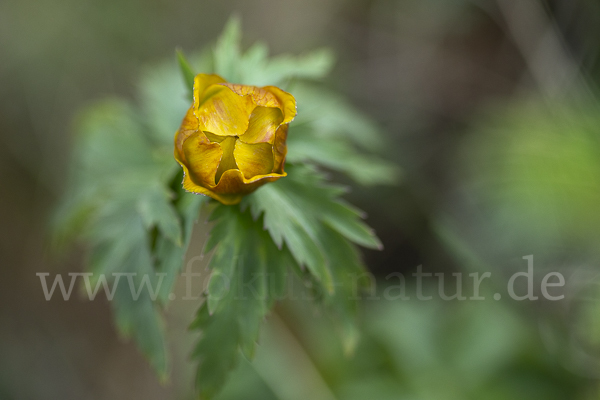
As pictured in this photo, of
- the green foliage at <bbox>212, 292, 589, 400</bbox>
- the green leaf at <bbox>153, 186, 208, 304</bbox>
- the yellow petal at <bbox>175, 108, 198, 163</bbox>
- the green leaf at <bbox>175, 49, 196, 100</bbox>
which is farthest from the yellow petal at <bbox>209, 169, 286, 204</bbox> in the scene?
→ the green foliage at <bbox>212, 292, 589, 400</bbox>

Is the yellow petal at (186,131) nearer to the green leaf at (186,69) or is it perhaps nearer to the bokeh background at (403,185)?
the green leaf at (186,69)

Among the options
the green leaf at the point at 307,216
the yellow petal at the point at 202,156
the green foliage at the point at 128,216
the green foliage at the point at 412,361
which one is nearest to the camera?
the yellow petal at the point at 202,156

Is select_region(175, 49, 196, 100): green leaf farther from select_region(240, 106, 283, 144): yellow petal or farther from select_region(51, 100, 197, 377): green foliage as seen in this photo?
select_region(240, 106, 283, 144): yellow petal

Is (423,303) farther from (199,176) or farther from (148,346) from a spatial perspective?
(199,176)

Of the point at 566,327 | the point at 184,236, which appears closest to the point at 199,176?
the point at 184,236

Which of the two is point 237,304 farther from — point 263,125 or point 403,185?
point 403,185

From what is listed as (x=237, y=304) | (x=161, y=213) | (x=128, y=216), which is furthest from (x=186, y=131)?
(x=128, y=216)

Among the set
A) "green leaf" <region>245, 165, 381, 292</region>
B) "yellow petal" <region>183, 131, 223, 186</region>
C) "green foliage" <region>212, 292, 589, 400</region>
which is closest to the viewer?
"yellow petal" <region>183, 131, 223, 186</region>

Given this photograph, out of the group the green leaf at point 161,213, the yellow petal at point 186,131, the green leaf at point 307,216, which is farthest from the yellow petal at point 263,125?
the green leaf at point 161,213
